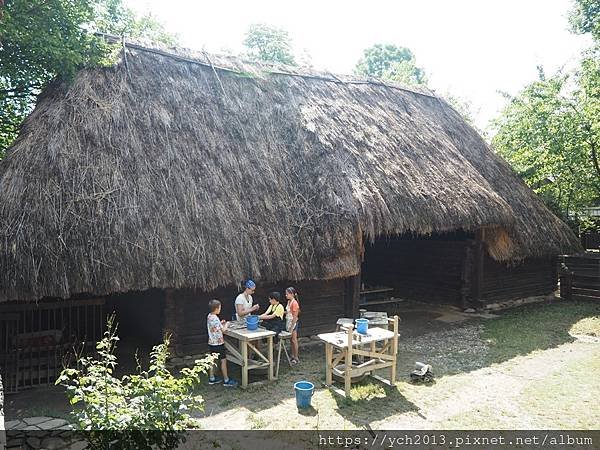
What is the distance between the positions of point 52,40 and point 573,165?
15.4m

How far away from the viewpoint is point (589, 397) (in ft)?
21.6

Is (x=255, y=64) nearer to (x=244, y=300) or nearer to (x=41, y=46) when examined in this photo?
(x=41, y=46)

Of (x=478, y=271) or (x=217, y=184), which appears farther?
(x=478, y=271)

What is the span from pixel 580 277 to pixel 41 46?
14.8 meters

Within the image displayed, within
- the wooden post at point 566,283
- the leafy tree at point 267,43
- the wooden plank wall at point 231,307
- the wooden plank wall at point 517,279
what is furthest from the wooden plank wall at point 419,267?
the leafy tree at point 267,43

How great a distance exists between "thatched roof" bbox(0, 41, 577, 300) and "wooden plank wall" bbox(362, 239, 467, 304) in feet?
4.46

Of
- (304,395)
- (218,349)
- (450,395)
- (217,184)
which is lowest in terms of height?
(450,395)

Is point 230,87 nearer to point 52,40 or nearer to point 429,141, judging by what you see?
point 52,40

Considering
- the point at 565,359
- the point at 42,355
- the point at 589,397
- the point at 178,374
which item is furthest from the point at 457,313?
the point at 42,355

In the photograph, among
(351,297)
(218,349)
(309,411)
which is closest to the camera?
(309,411)

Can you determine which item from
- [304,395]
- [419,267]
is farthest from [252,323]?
[419,267]

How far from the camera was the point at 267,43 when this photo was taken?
30.3 meters

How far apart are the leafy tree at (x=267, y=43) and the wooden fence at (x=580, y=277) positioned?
71.4ft

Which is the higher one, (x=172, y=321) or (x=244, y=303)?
(x=244, y=303)
